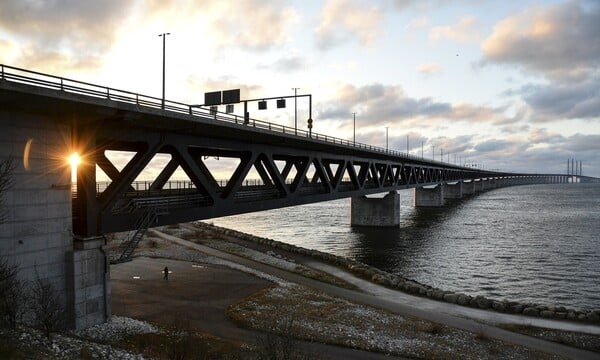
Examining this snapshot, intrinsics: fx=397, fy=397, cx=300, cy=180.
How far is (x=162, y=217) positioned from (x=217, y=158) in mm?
13422

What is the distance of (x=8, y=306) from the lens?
609 inches

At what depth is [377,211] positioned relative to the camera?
252 feet

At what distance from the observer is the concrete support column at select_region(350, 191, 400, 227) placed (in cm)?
7606

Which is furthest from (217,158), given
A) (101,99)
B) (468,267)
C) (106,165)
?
(468,267)

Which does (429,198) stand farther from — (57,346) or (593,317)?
(57,346)

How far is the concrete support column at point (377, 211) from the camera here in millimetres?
76062

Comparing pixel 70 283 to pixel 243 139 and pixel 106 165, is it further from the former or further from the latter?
pixel 243 139

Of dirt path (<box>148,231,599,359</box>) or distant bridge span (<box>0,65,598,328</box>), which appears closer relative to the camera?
distant bridge span (<box>0,65,598,328</box>)

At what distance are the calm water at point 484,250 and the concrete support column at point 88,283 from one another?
91.9 feet

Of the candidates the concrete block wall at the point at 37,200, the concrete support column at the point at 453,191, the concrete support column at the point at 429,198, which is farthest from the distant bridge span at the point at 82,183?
the concrete support column at the point at 453,191

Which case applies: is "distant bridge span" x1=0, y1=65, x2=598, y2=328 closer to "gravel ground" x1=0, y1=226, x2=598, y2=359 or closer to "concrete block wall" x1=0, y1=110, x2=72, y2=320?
"concrete block wall" x1=0, y1=110, x2=72, y2=320

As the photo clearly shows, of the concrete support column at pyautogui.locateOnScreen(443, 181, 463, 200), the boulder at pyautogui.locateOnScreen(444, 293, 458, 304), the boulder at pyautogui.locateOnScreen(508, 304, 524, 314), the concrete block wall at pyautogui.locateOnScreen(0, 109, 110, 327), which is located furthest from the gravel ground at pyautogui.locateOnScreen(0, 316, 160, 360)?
the concrete support column at pyautogui.locateOnScreen(443, 181, 463, 200)

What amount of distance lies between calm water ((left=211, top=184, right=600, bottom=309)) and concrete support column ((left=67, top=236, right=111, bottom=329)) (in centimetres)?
2800

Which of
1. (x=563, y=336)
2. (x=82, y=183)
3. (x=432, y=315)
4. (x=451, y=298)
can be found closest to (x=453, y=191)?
(x=451, y=298)
